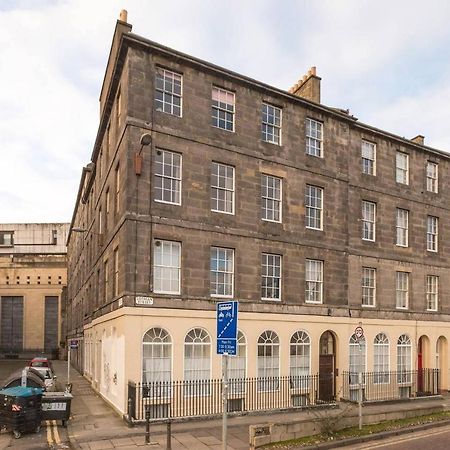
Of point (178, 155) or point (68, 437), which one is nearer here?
point (68, 437)

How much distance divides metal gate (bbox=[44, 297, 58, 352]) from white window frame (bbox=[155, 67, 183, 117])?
49.9 metres

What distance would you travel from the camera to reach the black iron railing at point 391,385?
24.2 m

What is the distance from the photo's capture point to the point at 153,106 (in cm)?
1975

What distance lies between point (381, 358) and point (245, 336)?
8821 millimetres

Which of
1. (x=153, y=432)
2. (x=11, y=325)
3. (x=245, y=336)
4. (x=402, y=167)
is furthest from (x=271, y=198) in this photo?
(x=11, y=325)

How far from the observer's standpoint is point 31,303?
2525 inches

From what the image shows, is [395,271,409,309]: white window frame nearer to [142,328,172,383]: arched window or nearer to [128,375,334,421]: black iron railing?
[128,375,334,421]: black iron railing

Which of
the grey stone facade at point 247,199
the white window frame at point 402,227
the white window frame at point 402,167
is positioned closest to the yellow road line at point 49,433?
the grey stone facade at point 247,199

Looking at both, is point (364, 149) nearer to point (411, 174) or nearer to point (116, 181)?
point (411, 174)

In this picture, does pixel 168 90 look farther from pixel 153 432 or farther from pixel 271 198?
pixel 153 432

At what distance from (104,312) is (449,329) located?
61.4 feet

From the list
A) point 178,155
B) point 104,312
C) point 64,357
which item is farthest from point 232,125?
point 64,357

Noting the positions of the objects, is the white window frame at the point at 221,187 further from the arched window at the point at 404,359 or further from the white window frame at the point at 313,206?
the arched window at the point at 404,359

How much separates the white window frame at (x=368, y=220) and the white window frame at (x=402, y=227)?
5.63 feet
